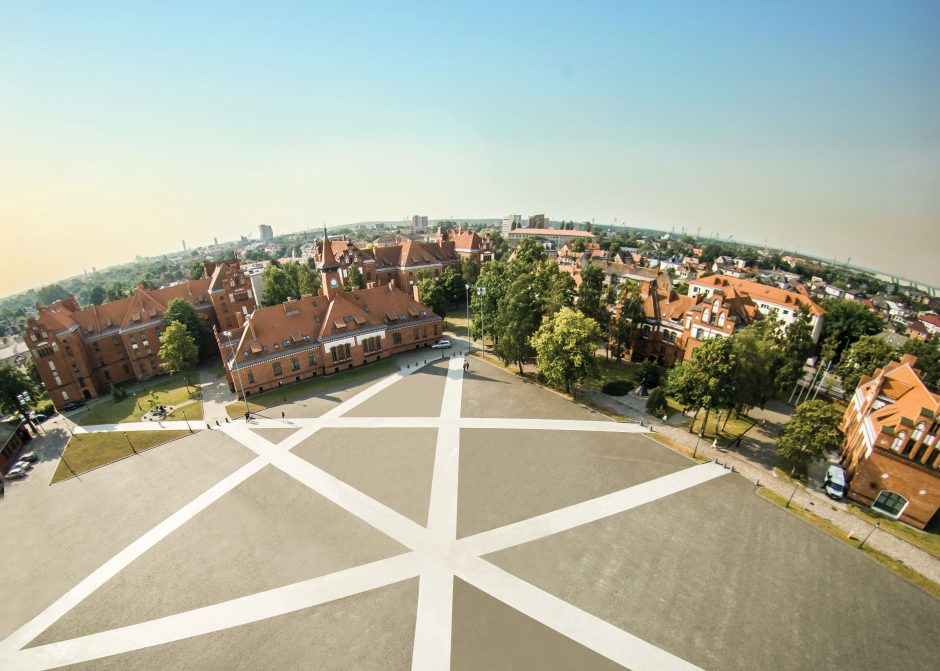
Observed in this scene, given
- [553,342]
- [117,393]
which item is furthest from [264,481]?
[117,393]

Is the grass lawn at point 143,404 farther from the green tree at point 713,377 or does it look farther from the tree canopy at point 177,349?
the green tree at point 713,377

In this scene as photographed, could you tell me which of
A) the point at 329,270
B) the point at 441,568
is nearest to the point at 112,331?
the point at 329,270

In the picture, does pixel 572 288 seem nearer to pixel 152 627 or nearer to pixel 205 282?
pixel 152 627

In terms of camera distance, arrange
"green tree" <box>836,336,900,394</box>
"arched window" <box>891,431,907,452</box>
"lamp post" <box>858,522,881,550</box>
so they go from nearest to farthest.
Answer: "lamp post" <box>858,522,881,550</box>, "arched window" <box>891,431,907,452</box>, "green tree" <box>836,336,900,394</box>

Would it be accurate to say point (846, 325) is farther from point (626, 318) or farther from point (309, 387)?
point (309, 387)

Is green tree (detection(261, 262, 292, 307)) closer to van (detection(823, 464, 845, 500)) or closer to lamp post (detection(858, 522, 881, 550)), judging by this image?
van (detection(823, 464, 845, 500))

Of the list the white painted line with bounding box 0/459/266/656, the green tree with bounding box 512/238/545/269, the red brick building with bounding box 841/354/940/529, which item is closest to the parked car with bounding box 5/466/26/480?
the white painted line with bounding box 0/459/266/656
